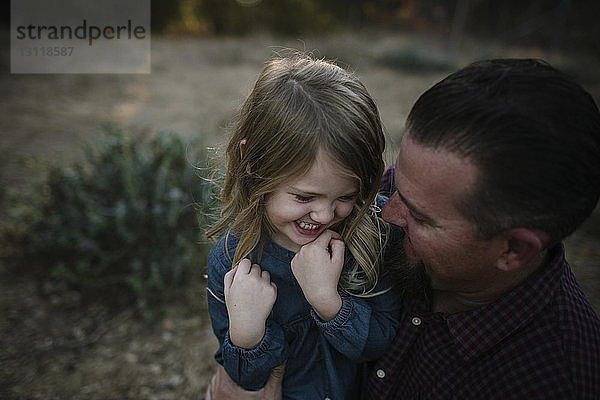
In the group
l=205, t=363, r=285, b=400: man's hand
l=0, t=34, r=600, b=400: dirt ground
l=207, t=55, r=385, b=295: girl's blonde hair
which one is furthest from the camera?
l=0, t=34, r=600, b=400: dirt ground

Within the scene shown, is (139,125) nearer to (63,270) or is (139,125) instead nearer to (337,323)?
(63,270)

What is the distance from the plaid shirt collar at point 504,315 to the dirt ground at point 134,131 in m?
0.71

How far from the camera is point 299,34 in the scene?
13055 mm

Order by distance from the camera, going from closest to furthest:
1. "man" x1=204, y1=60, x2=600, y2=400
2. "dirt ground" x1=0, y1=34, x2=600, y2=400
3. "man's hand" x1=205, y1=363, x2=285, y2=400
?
1. "man" x1=204, y1=60, x2=600, y2=400
2. "man's hand" x1=205, y1=363, x2=285, y2=400
3. "dirt ground" x1=0, y1=34, x2=600, y2=400

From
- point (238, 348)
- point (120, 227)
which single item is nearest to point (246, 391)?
point (238, 348)

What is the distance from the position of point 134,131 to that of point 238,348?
15.6 feet

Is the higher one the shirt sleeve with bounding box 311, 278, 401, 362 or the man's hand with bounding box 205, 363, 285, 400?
the shirt sleeve with bounding box 311, 278, 401, 362

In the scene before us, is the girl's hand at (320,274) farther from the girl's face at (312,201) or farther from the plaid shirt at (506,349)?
the plaid shirt at (506,349)

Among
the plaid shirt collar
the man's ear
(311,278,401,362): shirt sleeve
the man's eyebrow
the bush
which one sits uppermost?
the man's eyebrow

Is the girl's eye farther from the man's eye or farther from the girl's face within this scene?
the man's eye

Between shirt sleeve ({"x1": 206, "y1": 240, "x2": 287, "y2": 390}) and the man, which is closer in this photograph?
the man

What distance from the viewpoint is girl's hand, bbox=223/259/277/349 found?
156 centimetres

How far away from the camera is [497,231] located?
4.58ft

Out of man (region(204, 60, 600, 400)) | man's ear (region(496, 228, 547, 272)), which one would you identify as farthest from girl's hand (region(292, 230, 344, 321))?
man's ear (region(496, 228, 547, 272))
